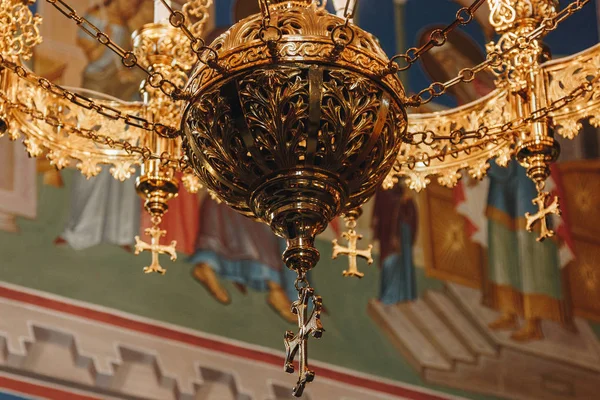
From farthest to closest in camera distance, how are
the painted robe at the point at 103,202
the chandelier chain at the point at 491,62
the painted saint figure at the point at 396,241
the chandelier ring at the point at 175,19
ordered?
the painted saint figure at the point at 396,241 < the painted robe at the point at 103,202 < the chandelier chain at the point at 491,62 < the chandelier ring at the point at 175,19

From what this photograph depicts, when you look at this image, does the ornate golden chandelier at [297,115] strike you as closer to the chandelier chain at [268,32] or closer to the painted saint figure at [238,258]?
the chandelier chain at [268,32]

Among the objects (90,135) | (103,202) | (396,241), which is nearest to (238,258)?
(103,202)

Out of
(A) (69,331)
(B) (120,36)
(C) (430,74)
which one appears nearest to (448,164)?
(A) (69,331)

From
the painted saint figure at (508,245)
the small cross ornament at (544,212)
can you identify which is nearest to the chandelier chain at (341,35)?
the small cross ornament at (544,212)

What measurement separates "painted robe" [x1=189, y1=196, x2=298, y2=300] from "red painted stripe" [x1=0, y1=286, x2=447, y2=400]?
0.47m

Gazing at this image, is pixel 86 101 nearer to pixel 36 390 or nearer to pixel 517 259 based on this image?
pixel 36 390

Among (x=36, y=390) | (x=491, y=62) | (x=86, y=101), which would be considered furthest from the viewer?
(x=36, y=390)

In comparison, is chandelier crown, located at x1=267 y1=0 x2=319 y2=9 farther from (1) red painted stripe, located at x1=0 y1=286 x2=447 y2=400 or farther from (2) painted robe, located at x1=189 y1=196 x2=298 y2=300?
(2) painted robe, located at x1=189 y1=196 x2=298 y2=300

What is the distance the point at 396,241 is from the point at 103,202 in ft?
6.70

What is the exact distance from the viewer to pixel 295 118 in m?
2.52

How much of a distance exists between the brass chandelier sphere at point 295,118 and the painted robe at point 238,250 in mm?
4478

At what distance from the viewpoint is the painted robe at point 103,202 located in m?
6.75

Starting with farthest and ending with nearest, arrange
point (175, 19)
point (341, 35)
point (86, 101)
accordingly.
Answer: point (86, 101), point (341, 35), point (175, 19)

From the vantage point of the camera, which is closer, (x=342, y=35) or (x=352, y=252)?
(x=342, y=35)
